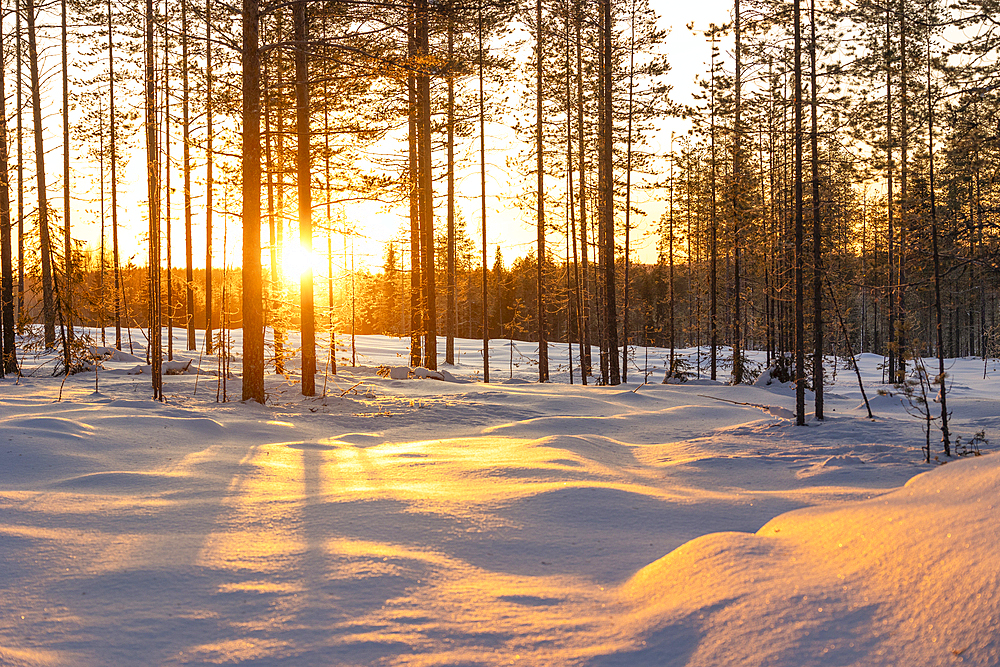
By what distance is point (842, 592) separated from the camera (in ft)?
7.51

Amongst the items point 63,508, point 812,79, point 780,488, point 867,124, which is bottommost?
point 780,488

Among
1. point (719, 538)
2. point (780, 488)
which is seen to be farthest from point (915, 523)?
point (780, 488)

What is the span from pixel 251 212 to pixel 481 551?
24.6 ft

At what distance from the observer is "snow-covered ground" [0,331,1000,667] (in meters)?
2.13

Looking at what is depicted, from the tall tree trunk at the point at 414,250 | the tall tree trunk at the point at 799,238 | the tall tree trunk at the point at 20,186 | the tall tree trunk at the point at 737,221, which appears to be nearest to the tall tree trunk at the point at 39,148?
the tall tree trunk at the point at 20,186

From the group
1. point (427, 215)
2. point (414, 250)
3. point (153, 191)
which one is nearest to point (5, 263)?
point (153, 191)

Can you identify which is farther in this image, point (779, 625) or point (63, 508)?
point (63, 508)

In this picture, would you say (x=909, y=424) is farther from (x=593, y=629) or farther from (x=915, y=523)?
(x=593, y=629)

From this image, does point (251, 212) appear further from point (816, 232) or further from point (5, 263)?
point (816, 232)

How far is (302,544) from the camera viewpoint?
3254mm

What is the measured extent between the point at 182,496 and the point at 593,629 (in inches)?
125

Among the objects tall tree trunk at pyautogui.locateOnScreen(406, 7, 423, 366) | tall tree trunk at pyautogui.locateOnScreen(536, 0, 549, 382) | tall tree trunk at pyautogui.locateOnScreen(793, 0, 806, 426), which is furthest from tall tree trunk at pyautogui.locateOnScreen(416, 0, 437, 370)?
tall tree trunk at pyautogui.locateOnScreen(793, 0, 806, 426)

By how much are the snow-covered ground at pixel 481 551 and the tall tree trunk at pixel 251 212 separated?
95.5 inches

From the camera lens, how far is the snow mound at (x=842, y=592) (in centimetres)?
192
